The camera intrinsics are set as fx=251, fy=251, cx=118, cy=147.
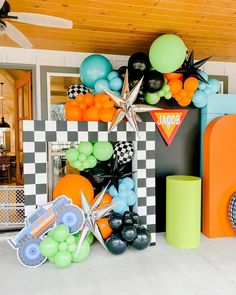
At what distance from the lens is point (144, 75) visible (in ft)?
8.95

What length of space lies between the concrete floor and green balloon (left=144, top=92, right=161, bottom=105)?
1.63m

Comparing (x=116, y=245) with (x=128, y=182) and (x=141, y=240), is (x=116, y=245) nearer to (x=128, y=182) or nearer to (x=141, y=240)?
(x=141, y=240)

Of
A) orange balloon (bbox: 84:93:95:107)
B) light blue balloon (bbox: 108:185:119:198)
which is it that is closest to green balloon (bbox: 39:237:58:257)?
light blue balloon (bbox: 108:185:119:198)

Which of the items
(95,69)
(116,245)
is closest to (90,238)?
(116,245)

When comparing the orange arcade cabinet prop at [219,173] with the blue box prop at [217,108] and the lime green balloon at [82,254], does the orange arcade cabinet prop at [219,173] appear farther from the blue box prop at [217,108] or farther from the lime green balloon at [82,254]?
the lime green balloon at [82,254]

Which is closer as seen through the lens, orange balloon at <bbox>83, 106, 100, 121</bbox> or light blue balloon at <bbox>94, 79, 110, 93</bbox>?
orange balloon at <bbox>83, 106, 100, 121</bbox>

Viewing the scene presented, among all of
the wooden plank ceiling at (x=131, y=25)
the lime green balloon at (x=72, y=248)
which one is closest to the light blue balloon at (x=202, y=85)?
the wooden plank ceiling at (x=131, y=25)

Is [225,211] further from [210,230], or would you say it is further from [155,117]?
[155,117]

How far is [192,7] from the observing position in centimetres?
229

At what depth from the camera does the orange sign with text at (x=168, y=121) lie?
3.05 metres

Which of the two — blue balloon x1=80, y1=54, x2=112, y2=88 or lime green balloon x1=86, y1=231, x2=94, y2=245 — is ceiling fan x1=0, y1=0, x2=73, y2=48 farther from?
lime green balloon x1=86, y1=231, x2=94, y2=245

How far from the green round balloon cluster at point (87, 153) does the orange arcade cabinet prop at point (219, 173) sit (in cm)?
122

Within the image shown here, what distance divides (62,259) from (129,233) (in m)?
0.67

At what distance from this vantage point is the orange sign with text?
305 centimetres
